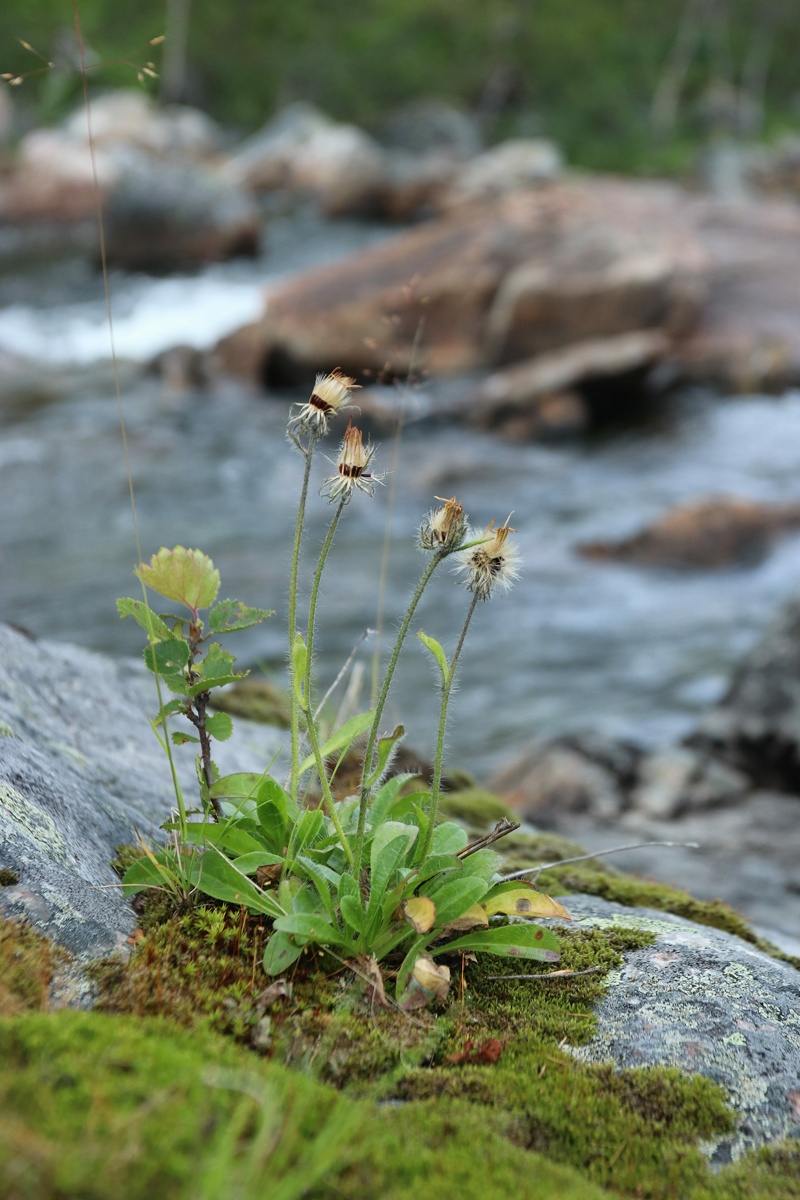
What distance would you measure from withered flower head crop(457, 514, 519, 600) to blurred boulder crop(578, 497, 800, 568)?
8.52m

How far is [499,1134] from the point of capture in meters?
1.62

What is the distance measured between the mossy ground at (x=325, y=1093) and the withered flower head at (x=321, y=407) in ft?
3.28

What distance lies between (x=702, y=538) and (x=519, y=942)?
28.9ft

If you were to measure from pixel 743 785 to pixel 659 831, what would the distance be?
0.91 meters

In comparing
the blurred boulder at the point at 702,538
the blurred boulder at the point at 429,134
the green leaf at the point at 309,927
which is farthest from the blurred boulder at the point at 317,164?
the green leaf at the point at 309,927

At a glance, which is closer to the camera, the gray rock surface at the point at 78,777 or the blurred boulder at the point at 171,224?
the gray rock surface at the point at 78,777

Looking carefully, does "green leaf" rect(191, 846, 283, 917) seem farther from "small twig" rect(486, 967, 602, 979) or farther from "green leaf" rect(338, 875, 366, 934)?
"small twig" rect(486, 967, 602, 979)

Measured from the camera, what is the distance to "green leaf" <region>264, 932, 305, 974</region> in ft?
6.44

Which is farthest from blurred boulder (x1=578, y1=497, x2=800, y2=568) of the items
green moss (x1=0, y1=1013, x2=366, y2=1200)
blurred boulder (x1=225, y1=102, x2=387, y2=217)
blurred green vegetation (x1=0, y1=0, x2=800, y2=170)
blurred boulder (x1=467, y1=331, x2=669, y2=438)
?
blurred green vegetation (x1=0, y1=0, x2=800, y2=170)

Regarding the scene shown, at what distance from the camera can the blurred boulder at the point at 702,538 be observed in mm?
10297

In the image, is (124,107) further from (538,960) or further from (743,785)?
(538,960)

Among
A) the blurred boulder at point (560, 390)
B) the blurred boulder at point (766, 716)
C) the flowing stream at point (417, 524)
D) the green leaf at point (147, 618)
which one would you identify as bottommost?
the green leaf at point (147, 618)

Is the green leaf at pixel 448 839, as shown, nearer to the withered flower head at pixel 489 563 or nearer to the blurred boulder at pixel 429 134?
the withered flower head at pixel 489 563

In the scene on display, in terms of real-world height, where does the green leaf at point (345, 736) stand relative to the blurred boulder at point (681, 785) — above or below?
below
